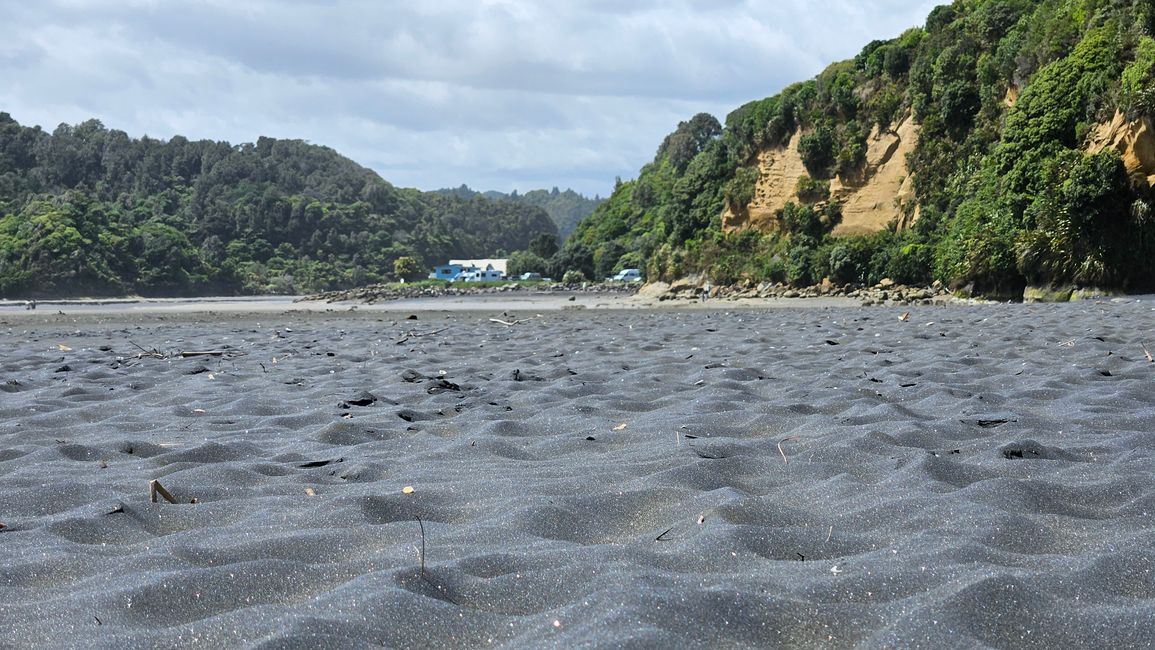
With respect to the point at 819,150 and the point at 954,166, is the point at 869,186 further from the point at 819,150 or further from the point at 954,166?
the point at 954,166

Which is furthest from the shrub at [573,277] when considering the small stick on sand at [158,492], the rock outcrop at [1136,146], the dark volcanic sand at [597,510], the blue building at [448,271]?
the small stick on sand at [158,492]

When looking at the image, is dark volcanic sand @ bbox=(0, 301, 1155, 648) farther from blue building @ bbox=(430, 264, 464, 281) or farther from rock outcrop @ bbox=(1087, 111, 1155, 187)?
blue building @ bbox=(430, 264, 464, 281)

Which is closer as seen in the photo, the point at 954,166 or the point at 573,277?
the point at 954,166

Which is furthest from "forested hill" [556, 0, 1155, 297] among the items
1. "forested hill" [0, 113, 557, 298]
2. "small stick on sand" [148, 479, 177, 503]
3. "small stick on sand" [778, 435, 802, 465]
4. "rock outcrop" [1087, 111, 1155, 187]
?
"forested hill" [0, 113, 557, 298]

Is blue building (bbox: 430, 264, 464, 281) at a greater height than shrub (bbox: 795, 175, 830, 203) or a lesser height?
lesser

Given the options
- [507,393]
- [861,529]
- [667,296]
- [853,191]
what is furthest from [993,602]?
[853,191]

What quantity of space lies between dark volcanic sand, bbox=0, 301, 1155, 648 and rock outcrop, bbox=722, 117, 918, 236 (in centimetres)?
2901

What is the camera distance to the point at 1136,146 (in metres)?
21.2

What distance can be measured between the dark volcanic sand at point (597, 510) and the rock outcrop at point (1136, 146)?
1712 cm

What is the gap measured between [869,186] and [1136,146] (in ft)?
49.2

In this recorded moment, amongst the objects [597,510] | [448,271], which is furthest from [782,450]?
[448,271]

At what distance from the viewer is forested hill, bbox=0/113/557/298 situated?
6238 cm

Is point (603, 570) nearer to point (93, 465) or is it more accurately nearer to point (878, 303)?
point (93, 465)

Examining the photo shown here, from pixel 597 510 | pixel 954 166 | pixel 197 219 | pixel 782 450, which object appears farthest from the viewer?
pixel 197 219
